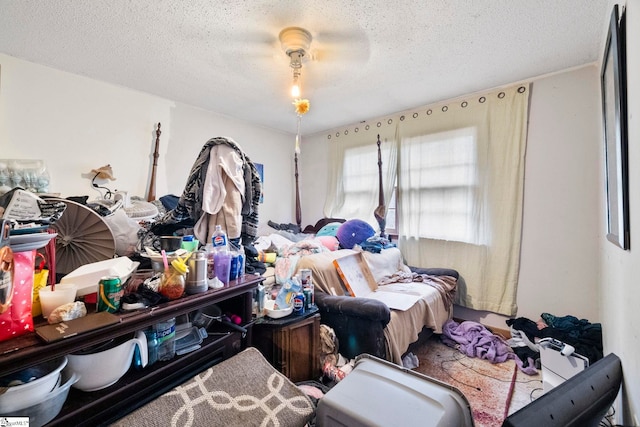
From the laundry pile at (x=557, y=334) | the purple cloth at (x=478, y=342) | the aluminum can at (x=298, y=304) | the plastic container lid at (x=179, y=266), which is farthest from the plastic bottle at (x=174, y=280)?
the laundry pile at (x=557, y=334)

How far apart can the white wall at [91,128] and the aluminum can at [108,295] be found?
209 cm

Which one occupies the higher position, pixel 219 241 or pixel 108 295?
pixel 219 241

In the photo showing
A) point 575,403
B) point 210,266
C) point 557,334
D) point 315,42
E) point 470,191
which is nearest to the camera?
point 575,403

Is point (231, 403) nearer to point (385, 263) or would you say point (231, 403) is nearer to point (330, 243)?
point (330, 243)

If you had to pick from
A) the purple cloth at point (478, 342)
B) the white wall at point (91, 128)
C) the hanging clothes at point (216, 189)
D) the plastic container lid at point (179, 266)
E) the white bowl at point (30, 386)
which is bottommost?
the purple cloth at point (478, 342)

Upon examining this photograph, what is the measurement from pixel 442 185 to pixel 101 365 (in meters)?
2.95

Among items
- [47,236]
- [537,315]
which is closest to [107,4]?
[47,236]

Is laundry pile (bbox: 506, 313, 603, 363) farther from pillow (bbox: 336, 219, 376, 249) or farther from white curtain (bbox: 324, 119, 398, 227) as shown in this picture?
white curtain (bbox: 324, 119, 398, 227)

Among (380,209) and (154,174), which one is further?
(380,209)

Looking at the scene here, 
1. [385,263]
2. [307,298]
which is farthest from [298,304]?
[385,263]

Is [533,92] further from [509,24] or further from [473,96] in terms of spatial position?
[509,24]

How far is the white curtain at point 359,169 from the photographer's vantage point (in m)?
3.31

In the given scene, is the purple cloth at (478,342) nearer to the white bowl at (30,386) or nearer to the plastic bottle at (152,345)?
the plastic bottle at (152,345)

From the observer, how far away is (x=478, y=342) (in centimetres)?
232
